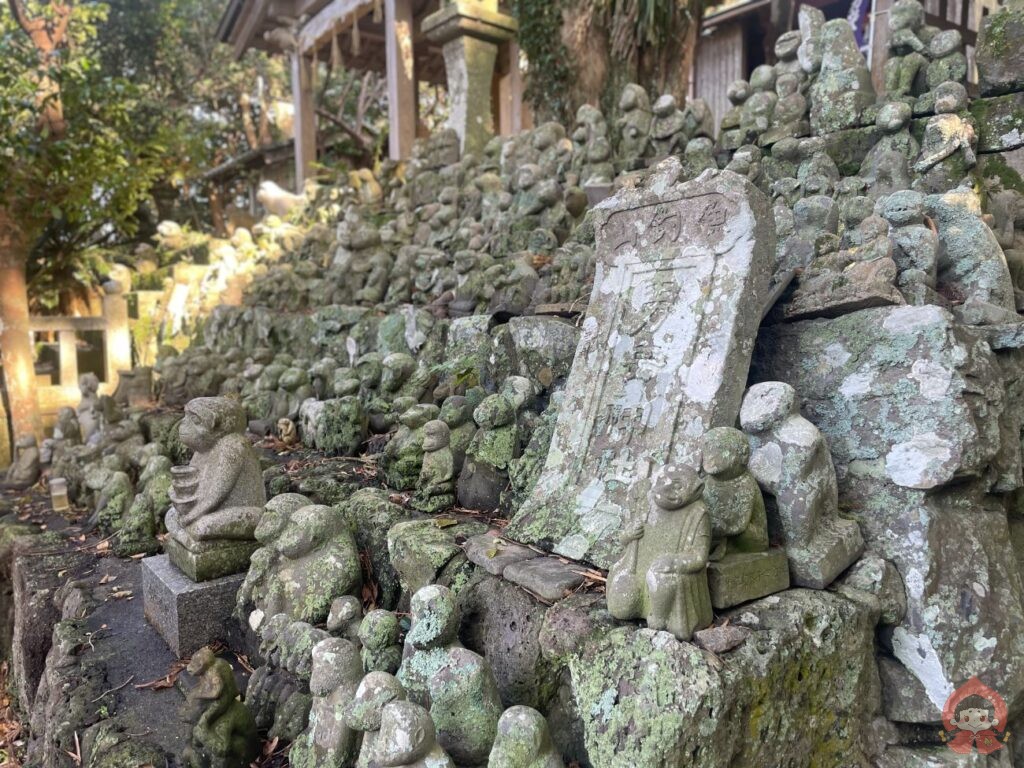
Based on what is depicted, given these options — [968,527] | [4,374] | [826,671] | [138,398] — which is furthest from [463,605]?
[4,374]

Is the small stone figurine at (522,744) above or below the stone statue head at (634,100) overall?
below

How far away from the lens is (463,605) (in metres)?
2.86

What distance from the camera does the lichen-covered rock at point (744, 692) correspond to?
201 centimetres

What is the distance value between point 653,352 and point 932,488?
48.2 inches

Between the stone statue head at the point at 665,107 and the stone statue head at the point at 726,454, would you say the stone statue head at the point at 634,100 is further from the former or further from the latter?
the stone statue head at the point at 726,454

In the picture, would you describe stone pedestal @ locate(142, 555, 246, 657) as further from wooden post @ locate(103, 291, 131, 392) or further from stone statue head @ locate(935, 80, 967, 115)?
wooden post @ locate(103, 291, 131, 392)

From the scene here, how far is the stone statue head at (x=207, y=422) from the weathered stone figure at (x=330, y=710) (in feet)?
5.18

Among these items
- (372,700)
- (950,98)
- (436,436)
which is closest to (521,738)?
(372,700)

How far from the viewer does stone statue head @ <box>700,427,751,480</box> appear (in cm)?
251

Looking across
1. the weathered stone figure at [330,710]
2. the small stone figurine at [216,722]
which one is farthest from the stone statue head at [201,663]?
the weathered stone figure at [330,710]

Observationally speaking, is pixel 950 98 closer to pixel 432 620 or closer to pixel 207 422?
pixel 432 620

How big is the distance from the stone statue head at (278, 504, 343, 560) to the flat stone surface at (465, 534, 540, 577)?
0.70 metres

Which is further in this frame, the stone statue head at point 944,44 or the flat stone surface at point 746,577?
the stone statue head at point 944,44

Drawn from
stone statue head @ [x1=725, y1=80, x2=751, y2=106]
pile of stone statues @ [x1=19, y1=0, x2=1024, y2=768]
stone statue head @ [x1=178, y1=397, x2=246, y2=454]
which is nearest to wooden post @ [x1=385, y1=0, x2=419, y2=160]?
stone statue head @ [x1=725, y1=80, x2=751, y2=106]
